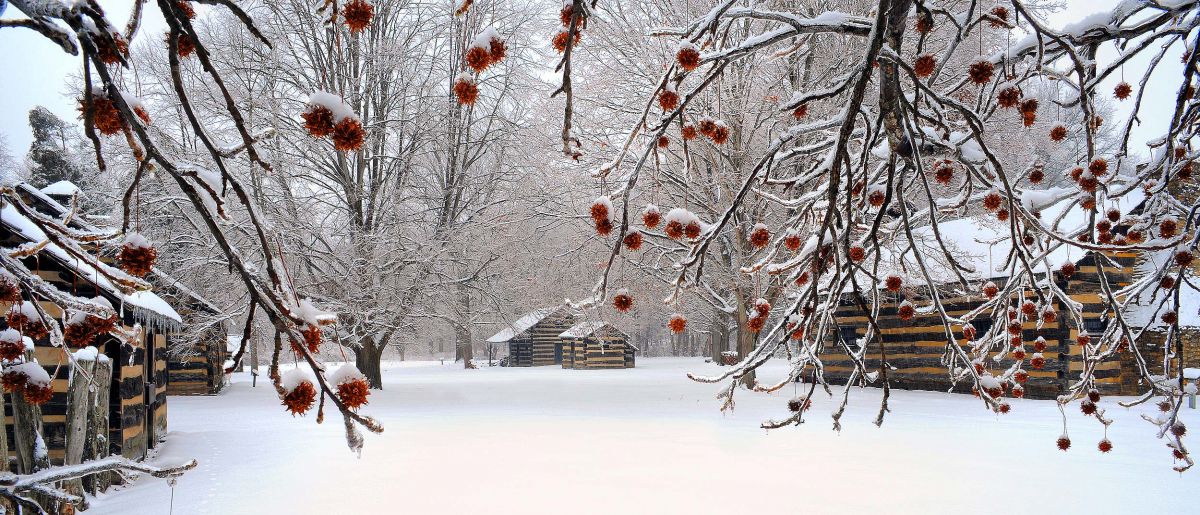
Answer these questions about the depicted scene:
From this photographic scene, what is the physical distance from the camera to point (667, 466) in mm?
7035

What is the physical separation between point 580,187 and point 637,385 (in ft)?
18.9

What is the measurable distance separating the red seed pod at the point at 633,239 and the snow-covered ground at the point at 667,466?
3756 mm

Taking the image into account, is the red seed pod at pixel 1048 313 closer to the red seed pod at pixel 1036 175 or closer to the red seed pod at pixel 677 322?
the red seed pod at pixel 1036 175

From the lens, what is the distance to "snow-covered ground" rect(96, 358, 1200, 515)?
556cm

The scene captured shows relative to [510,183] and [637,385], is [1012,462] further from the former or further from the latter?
[510,183]

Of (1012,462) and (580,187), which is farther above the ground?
(580,187)

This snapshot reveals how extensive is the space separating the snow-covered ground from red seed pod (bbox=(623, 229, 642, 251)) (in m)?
3.76

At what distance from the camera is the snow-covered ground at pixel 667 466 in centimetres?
556

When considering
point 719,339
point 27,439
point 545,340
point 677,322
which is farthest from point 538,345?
point 677,322

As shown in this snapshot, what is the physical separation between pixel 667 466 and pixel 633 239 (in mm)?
5295

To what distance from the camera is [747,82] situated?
11945 millimetres

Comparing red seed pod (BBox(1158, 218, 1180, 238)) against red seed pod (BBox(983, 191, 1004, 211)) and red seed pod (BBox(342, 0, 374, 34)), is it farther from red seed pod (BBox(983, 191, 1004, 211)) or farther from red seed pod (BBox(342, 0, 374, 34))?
red seed pod (BBox(342, 0, 374, 34))

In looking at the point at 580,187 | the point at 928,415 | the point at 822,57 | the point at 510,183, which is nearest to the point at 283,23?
the point at 510,183

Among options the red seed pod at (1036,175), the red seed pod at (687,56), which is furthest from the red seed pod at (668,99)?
the red seed pod at (1036,175)
